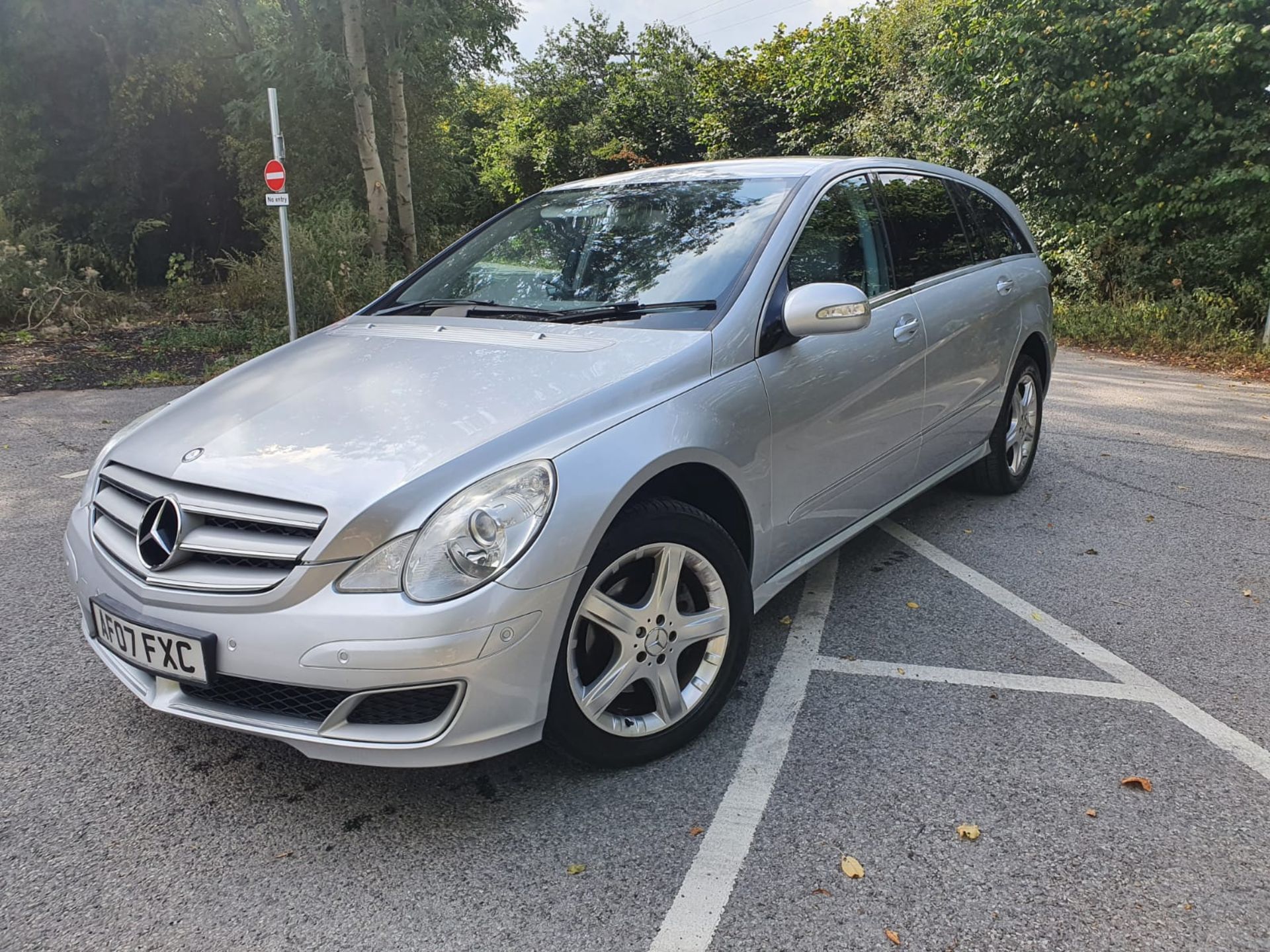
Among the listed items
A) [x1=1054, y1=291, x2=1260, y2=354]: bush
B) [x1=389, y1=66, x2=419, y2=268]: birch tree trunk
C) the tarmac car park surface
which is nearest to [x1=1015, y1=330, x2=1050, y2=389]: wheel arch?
the tarmac car park surface

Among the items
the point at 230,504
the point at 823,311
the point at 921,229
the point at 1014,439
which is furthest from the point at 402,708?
the point at 1014,439

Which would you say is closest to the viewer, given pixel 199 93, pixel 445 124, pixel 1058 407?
pixel 1058 407

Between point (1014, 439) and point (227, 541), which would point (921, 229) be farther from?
point (227, 541)

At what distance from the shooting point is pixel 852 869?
2.17 meters

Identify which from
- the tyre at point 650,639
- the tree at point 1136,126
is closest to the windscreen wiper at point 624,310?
the tyre at point 650,639

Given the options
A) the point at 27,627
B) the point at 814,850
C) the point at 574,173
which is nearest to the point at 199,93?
the point at 574,173

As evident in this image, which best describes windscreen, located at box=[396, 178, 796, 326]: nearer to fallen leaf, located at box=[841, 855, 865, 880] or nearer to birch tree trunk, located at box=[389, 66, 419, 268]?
fallen leaf, located at box=[841, 855, 865, 880]

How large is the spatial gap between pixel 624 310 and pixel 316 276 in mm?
9114

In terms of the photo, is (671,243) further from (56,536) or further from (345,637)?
(56,536)

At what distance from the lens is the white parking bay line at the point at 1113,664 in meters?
2.70

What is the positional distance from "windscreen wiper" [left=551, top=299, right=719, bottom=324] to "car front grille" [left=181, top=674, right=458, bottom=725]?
1406mm

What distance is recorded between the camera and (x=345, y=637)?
2.04m

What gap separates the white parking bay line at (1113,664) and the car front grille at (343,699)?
2.26m

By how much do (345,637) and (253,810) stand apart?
0.72 m
